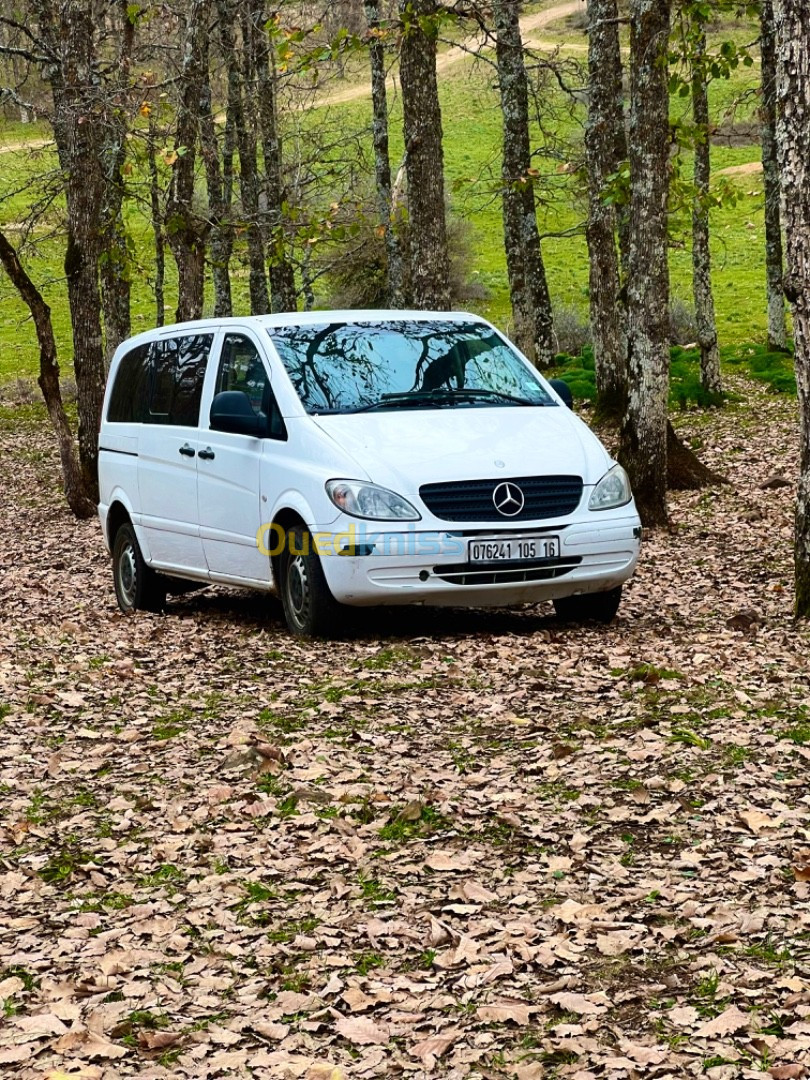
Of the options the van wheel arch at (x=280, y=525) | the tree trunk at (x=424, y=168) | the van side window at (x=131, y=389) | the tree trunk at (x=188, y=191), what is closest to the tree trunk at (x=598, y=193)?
the tree trunk at (x=424, y=168)

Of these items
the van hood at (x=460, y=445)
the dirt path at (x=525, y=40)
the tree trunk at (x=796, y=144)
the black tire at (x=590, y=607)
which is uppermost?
the dirt path at (x=525, y=40)

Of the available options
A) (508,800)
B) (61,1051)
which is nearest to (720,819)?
(508,800)

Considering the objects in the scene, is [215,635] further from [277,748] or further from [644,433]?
[644,433]

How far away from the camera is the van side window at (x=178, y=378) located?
1055 centimetres

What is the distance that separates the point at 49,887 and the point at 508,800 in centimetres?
186

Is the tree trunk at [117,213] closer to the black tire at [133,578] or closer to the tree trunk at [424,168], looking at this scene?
the tree trunk at [424,168]

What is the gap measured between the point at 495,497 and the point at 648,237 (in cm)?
495

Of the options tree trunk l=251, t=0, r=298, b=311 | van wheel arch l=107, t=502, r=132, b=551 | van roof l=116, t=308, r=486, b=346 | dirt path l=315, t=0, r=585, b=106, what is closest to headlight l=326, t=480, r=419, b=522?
van roof l=116, t=308, r=486, b=346

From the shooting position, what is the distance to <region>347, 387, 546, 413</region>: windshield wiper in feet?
30.4

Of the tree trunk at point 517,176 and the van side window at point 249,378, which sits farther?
the tree trunk at point 517,176

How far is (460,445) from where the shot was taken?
8766 millimetres

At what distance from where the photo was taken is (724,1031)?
3900 mm

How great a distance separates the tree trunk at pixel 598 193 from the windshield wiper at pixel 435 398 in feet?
24.7

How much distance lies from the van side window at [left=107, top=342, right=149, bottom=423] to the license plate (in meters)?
3.91
